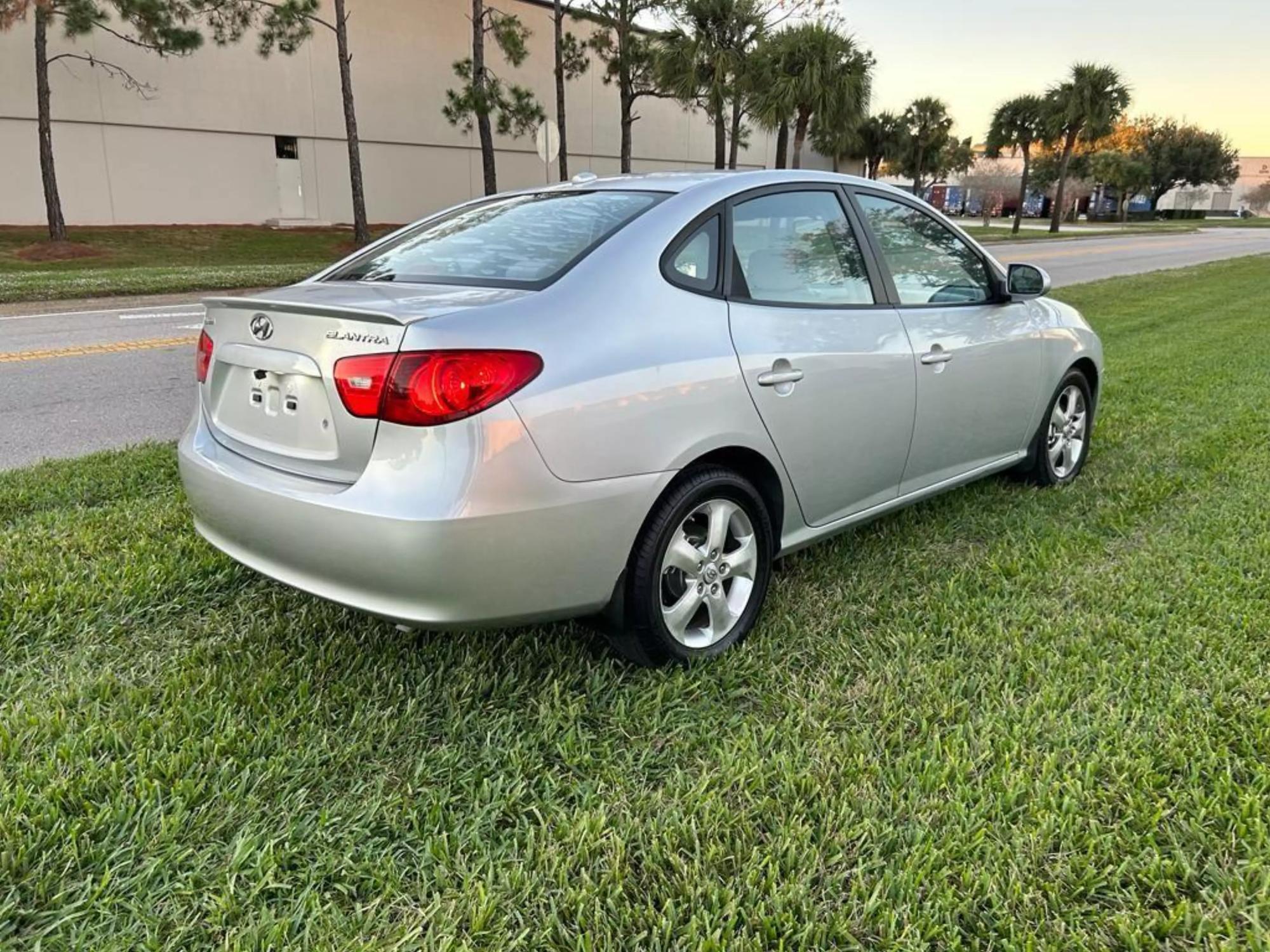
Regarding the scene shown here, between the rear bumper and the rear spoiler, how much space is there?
0.30 metres

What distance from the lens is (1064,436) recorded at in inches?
187

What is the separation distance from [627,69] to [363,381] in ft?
96.6

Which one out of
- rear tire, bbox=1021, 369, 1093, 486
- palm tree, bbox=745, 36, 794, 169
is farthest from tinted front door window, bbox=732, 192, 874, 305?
palm tree, bbox=745, 36, 794, 169

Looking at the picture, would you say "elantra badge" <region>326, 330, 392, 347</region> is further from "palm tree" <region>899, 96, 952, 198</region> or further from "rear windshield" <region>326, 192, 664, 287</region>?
"palm tree" <region>899, 96, 952, 198</region>

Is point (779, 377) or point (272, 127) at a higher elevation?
point (272, 127)

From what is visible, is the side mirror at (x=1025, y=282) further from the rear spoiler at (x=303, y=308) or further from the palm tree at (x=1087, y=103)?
the palm tree at (x=1087, y=103)

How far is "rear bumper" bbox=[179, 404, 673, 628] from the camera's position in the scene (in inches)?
89.4

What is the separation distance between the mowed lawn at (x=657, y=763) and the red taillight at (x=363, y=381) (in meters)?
0.37

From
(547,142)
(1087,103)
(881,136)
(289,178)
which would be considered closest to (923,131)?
(881,136)

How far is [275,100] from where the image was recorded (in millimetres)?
29984

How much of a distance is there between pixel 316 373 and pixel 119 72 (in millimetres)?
30481

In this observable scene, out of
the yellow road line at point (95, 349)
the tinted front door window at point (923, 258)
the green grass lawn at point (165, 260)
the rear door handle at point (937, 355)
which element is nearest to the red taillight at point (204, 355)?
the tinted front door window at point (923, 258)

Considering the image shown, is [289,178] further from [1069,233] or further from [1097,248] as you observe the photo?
[1069,233]

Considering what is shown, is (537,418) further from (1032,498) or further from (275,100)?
(275,100)
